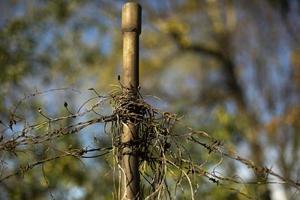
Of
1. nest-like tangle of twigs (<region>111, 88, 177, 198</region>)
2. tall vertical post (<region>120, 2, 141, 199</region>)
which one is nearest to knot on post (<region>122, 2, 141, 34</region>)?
tall vertical post (<region>120, 2, 141, 199</region>)

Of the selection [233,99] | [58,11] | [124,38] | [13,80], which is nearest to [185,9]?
[233,99]

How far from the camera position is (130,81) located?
10.0ft

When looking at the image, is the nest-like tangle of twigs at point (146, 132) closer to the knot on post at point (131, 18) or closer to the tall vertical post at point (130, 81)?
the tall vertical post at point (130, 81)

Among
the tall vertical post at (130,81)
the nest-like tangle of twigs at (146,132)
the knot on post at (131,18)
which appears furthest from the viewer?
the knot on post at (131,18)

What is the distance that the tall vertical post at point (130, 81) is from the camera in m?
2.89

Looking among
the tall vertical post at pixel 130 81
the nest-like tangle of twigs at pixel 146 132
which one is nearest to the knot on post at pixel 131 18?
the tall vertical post at pixel 130 81

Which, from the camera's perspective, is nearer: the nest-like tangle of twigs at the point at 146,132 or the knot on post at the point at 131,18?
the nest-like tangle of twigs at the point at 146,132

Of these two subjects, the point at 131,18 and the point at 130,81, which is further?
the point at 131,18

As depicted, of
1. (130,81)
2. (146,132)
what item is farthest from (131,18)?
(146,132)

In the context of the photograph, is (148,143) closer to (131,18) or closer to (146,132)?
(146,132)

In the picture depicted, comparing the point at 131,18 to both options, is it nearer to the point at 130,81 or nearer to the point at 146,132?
the point at 130,81

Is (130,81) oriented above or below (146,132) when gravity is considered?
above

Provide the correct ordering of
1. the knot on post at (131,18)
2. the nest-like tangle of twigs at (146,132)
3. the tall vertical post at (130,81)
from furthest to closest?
the knot on post at (131,18), the nest-like tangle of twigs at (146,132), the tall vertical post at (130,81)

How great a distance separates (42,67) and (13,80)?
99 cm
